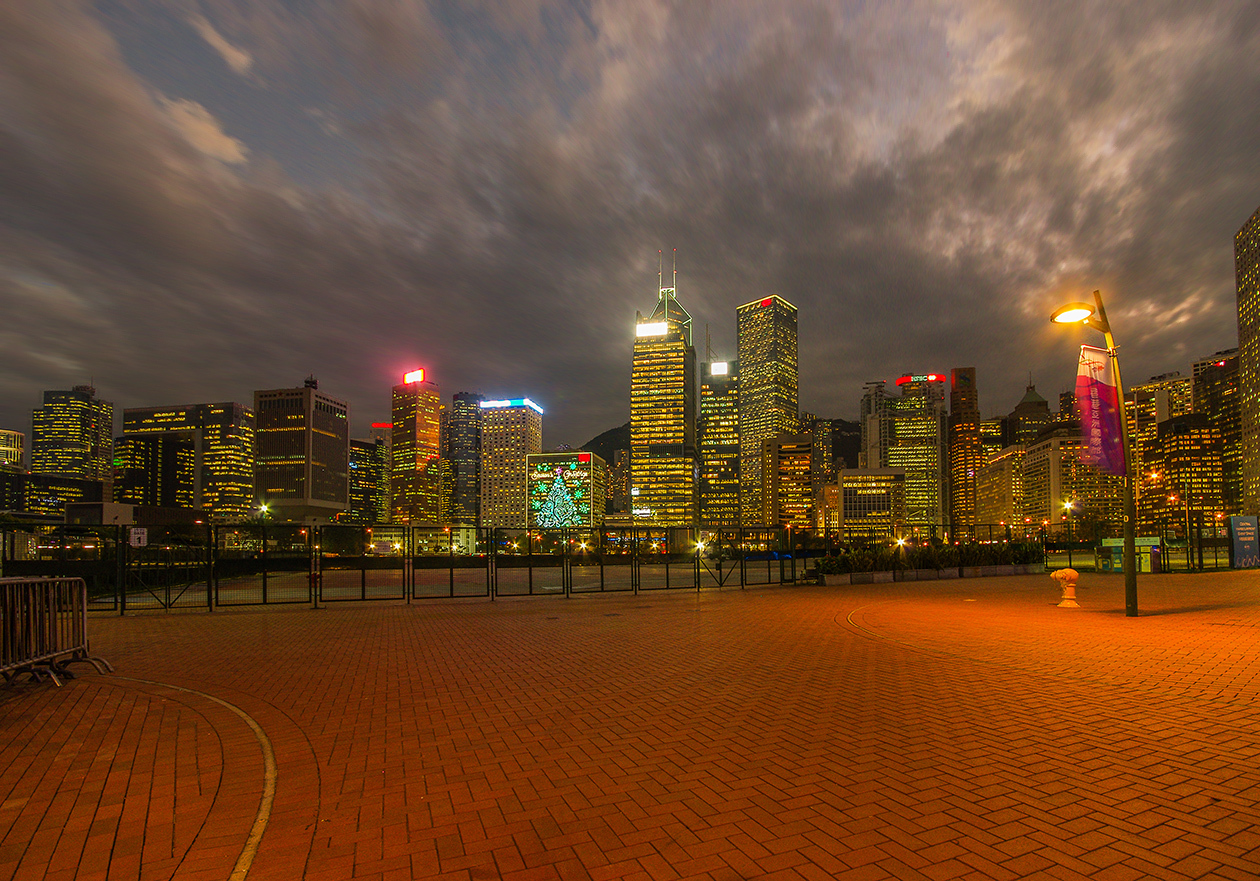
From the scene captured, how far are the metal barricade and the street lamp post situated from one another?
16.3 m

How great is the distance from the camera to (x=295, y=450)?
562 ft

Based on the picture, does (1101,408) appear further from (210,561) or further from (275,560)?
(275,560)

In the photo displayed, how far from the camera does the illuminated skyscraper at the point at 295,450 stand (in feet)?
550

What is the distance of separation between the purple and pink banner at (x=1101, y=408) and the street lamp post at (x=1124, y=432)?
96 mm

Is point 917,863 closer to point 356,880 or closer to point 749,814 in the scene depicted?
point 749,814

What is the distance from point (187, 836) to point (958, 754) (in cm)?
578

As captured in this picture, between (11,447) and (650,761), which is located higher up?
(11,447)

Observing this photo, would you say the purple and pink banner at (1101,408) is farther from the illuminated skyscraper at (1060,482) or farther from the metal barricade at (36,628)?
the illuminated skyscraper at (1060,482)

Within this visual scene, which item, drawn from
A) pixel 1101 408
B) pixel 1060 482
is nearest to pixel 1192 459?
pixel 1060 482

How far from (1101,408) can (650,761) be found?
12.4 metres

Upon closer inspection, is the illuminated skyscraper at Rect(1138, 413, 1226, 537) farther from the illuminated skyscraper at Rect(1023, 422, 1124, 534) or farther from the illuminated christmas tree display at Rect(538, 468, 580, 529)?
the illuminated christmas tree display at Rect(538, 468, 580, 529)

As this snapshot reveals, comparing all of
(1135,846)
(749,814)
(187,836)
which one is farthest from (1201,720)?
(187,836)

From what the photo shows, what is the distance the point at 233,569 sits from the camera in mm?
25266

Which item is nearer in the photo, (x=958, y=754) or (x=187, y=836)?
(x=187, y=836)
